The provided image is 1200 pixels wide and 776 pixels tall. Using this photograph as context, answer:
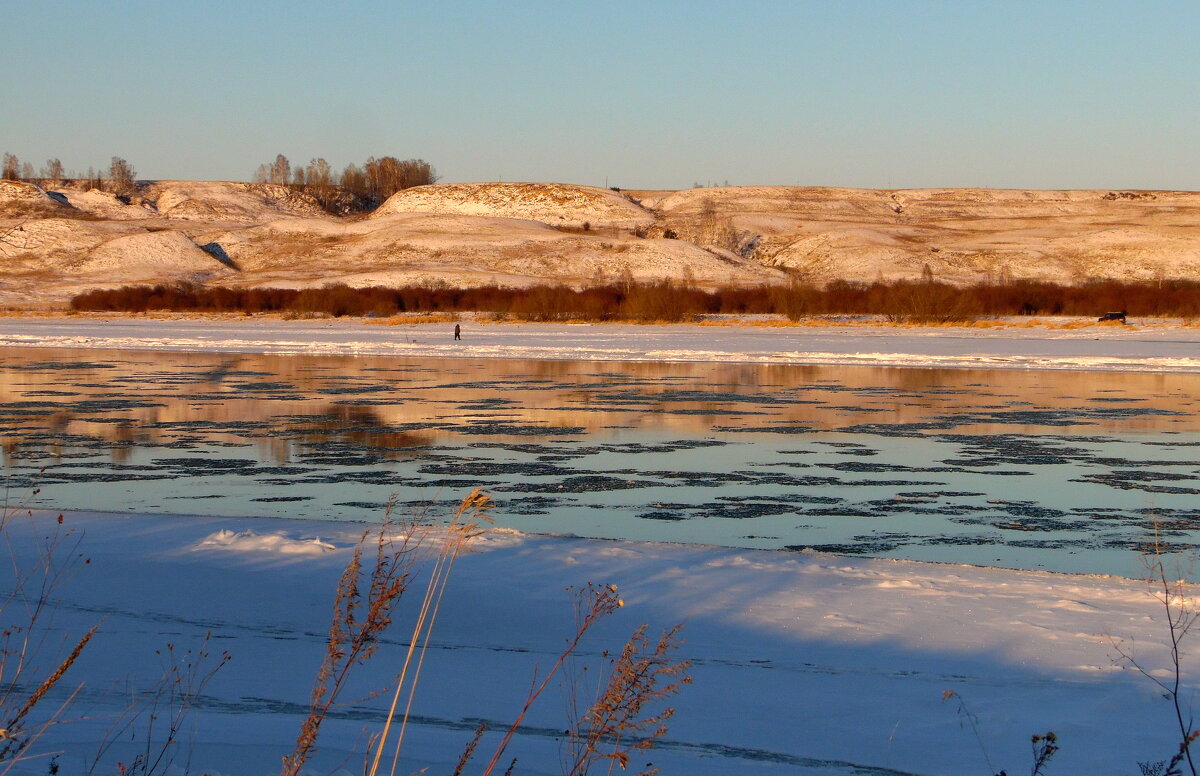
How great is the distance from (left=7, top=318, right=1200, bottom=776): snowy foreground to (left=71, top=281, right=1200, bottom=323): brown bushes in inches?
2101

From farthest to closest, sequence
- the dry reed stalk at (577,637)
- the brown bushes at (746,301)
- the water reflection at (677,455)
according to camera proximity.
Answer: the brown bushes at (746,301), the water reflection at (677,455), the dry reed stalk at (577,637)

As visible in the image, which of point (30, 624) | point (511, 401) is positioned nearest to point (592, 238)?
point (511, 401)

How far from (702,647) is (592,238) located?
130628mm

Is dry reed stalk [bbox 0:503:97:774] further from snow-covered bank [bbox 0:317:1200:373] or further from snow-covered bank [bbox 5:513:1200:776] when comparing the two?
snow-covered bank [bbox 0:317:1200:373]

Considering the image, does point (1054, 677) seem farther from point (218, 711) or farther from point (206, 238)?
point (206, 238)

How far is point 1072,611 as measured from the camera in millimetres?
7539

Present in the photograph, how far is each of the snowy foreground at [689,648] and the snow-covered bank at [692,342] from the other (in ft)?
87.2

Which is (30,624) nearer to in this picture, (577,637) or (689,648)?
(577,637)

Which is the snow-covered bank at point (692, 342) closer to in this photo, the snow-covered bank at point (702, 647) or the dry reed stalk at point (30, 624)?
the snow-covered bank at point (702, 647)

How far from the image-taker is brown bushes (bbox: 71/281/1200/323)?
63303 millimetres

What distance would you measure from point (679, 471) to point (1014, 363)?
2225 cm

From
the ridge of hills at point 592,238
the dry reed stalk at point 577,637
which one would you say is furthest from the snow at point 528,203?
the dry reed stalk at point 577,637

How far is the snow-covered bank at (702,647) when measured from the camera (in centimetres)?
532

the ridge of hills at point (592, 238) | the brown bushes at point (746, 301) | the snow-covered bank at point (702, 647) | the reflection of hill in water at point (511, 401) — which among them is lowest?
the reflection of hill in water at point (511, 401)
